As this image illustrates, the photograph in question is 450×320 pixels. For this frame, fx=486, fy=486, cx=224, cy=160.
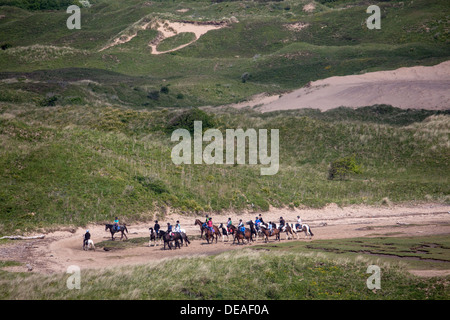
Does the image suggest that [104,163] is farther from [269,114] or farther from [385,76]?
[385,76]

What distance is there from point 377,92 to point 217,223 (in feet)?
187

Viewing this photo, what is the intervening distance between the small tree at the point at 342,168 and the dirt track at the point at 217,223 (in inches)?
326

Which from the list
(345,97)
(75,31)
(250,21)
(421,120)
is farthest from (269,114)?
(75,31)

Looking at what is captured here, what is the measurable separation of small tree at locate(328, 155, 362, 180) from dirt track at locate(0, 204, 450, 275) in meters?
8.28

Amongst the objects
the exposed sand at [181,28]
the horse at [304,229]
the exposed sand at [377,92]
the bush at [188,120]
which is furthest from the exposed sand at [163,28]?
the horse at [304,229]

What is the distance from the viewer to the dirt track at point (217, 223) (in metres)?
29.1

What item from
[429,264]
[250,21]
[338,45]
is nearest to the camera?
[429,264]

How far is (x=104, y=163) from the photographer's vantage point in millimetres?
47188

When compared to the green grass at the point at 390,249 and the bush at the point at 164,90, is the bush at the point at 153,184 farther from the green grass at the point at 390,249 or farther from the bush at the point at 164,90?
the bush at the point at 164,90

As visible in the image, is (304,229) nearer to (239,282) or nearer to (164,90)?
(239,282)

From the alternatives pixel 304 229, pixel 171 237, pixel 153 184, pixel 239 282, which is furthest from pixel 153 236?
pixel 239 282

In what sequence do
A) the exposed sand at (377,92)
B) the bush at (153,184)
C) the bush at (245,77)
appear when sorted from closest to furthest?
the bush at (153,184)
the exposed sand at (377,92)
the bush at (245,77)

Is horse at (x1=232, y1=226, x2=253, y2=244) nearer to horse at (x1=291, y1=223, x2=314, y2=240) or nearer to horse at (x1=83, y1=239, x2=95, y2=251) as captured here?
horse at (x1=291, y1=223, x2=314, y2=240)
